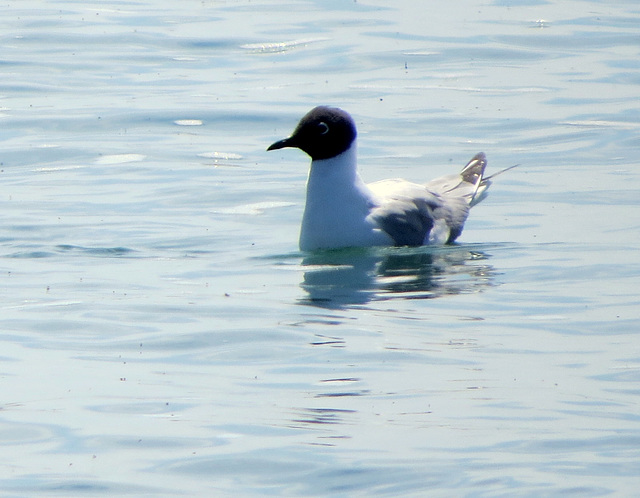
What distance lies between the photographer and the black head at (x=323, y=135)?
10516mm

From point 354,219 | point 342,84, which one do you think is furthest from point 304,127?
point 342,84

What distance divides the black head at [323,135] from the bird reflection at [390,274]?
0.82 m

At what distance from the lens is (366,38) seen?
20516 mm

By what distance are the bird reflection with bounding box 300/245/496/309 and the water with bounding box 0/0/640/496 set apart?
0.10ft

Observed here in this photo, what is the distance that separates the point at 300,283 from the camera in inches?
368

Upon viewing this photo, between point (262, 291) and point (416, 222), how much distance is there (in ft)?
6.32

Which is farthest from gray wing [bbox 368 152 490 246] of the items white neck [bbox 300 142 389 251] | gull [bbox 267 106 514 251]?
white neck [bbox 300 142 389 251]

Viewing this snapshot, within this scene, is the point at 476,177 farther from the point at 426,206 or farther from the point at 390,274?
the point at 390,274

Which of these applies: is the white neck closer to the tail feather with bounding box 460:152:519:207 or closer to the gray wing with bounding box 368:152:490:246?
the gray wing with bounding box 368:152:490:246

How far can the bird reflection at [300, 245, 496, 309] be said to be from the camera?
8961 millimetres

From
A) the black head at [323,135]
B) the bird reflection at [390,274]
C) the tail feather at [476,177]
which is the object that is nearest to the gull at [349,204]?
the black head at [323,135]

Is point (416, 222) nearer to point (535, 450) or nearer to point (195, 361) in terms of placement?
point (195, 361)

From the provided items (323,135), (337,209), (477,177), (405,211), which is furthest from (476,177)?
(337,209)

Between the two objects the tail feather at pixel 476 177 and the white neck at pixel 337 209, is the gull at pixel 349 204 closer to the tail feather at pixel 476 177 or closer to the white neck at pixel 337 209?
the white neck at pixel 337 209
